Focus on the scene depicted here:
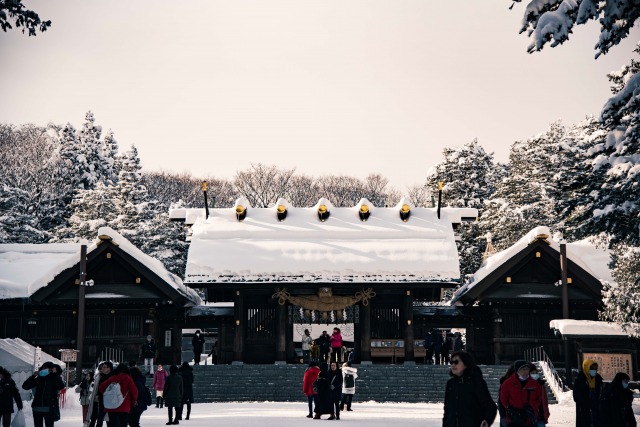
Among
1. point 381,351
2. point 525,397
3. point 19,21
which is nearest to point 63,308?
point 381,351

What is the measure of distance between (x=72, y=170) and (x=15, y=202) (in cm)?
880

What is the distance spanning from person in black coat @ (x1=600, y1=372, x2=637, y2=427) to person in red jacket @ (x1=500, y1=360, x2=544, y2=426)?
3.48 m

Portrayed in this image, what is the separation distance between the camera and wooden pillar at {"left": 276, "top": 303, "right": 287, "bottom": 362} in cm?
3569

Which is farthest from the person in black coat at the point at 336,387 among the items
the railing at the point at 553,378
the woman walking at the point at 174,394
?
the railing at the point at 553,378

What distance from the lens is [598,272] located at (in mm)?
35250

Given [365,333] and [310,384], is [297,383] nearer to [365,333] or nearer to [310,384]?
[365,333]

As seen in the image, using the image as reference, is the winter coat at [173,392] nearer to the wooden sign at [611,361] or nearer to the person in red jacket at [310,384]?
the person in red jacket at [310,384]

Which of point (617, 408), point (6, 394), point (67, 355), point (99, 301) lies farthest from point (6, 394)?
point (99, 301)

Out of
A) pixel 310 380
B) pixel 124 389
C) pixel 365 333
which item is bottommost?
pixel 310 380

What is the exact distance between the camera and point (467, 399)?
9336 millimetres

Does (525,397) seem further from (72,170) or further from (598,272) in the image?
(72,170)

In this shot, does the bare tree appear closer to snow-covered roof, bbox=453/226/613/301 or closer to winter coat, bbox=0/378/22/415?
snow-covered roof, bbox=453/226/613/301

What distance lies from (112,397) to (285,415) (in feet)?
32.2

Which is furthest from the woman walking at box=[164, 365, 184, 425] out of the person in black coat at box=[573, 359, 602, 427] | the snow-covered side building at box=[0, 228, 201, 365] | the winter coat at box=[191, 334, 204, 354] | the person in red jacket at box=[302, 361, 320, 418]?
the winter coat at box=[191, 334, 204, 354]
